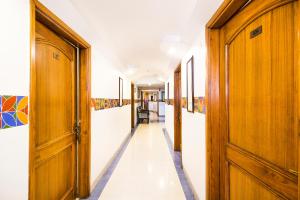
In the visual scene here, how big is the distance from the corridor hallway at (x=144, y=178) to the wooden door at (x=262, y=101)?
45.2 inches

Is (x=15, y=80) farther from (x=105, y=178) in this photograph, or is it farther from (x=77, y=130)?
(x=105, y=178)

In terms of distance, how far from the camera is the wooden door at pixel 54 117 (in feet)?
4.75

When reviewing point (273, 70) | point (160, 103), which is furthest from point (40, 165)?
point (160, 103)

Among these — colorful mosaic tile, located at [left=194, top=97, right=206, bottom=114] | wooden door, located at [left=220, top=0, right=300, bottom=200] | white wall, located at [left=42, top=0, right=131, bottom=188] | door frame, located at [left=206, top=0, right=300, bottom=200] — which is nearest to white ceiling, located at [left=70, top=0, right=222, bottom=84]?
white wall, located at [left=42, top=0, right=131, bottom=188]

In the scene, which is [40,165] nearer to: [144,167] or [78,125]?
[78,125]

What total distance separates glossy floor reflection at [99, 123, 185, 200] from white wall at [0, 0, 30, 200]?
1.46m

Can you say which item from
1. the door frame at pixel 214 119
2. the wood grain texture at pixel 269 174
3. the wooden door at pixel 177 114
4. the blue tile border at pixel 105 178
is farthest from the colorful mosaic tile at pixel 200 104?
the wooden door at pixel 177 114

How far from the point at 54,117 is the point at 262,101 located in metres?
1.88

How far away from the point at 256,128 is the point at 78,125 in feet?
6.65

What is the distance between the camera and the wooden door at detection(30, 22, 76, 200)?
4.75 feet

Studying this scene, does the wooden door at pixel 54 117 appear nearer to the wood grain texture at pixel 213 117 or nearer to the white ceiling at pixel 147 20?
the white ceiling at pixel 147 20

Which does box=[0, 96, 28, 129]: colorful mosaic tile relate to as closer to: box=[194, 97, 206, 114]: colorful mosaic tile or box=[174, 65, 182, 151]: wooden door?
box=[194, 97, 206, 114]: colorful mosaic tile

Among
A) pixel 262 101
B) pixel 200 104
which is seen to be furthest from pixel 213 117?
pixel 262 101

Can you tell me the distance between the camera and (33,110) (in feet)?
3.83
